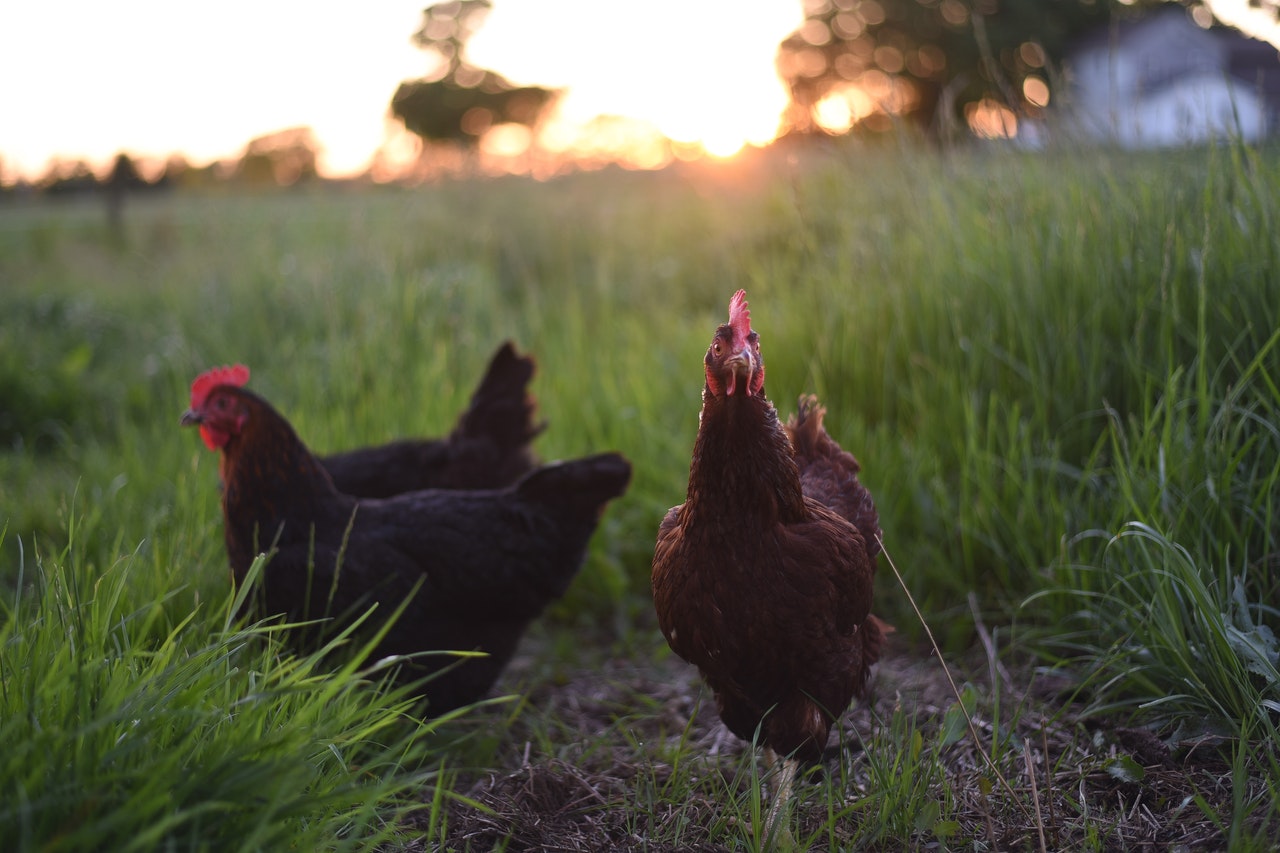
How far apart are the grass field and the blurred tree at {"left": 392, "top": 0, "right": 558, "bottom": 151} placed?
158ft

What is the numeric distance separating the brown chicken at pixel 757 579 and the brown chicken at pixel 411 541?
91 cm

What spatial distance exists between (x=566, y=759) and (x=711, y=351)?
4.80ft

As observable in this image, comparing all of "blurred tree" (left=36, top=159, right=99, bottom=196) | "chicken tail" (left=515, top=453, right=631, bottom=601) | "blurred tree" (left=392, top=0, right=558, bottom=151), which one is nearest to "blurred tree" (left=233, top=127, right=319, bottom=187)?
"blurred tree" (left=36, top=159, right=99, bottom=196)

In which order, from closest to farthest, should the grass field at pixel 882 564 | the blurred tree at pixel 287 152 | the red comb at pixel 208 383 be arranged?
the grass field at pixel 882 564
the red comb at pixel 208 383
the blurred tree at pixel 287 152

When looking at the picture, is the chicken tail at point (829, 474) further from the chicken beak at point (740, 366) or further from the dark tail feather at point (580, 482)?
the chicken beak at point (740, 366)

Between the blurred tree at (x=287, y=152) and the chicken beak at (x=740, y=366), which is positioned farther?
the blurred tree at (x=287, y=152)

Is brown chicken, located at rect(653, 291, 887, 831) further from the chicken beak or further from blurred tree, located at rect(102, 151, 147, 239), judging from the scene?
blurred tree, located at rect(102, 151, 147, 239)

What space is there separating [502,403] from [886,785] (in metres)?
2.50

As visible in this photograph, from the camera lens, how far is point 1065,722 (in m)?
2.54

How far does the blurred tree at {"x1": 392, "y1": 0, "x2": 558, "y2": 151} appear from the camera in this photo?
163 feet

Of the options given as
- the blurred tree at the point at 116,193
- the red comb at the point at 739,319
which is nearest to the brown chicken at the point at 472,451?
the red comb at the point at 739,319

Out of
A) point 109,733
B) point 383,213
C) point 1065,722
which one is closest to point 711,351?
point 109,733

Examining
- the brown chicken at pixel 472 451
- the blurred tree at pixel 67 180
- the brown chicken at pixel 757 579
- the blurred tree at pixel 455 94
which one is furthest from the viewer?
the blurred tree at pixel 455 94

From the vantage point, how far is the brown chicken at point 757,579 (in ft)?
6.79
